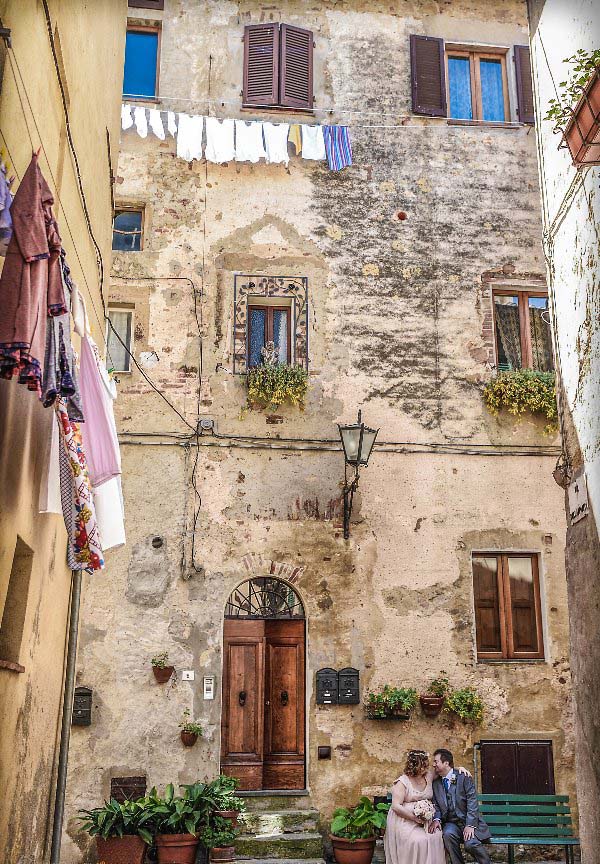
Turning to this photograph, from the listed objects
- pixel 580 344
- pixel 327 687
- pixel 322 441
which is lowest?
pixel 327 687

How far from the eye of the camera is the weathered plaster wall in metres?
6.01

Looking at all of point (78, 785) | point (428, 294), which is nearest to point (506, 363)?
point (428, 294)

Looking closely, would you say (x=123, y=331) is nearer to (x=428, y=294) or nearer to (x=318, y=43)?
(x=428, y=294)

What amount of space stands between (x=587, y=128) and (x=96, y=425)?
3.50 meters

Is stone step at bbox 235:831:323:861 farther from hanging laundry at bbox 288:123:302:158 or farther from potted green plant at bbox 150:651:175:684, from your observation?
hanging laundry at bbox 288:123:302:158

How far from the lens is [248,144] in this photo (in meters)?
12.6

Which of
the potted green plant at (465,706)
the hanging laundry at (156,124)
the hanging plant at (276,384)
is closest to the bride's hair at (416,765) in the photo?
the potted green plant at (465,706)

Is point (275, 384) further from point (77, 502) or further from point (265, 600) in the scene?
point (77, 502)

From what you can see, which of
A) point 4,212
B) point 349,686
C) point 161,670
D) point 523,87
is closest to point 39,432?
point 4,212

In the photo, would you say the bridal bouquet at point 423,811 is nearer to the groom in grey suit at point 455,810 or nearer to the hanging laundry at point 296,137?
the groom in grey suit at point 455,810

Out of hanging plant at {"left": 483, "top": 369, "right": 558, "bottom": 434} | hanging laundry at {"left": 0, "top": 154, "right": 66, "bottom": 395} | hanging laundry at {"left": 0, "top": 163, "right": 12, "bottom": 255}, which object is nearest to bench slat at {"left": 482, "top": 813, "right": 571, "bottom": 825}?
hanging plant at {"left": 483, "top": 369, "right": 558, "bottom": 434}

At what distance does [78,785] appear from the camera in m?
10.5

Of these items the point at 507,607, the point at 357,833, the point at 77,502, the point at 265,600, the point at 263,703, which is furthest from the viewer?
the point at 507,607

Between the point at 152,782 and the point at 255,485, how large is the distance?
3.73m
